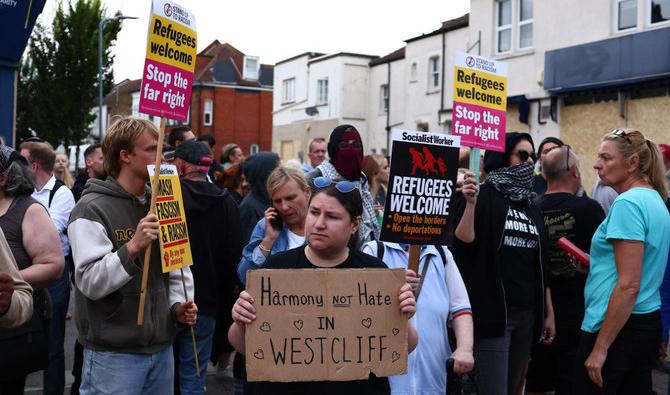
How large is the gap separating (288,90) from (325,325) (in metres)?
40.5

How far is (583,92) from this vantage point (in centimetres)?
2133

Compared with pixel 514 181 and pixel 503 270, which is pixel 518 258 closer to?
pixel 503 270

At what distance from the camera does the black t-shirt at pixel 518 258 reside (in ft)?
17.6

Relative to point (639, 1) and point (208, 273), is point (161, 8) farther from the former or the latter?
point (639, 1)

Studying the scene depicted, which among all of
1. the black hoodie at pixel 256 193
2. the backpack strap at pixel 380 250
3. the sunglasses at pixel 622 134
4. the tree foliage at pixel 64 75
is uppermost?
the tree foliage at pixel 64 75

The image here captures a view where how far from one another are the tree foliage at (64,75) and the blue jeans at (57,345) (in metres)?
24.8

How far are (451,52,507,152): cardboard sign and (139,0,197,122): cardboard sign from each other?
1735mm

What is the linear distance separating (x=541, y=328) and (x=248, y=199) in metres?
2.69

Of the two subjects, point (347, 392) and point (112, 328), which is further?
point (112, 328)

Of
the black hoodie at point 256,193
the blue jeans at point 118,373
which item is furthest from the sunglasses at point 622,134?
the black hoodie at point 256,193

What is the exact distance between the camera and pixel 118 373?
4004 mm

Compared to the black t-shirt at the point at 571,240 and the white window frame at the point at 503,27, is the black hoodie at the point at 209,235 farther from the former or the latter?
the white window frame at the point at 503,27

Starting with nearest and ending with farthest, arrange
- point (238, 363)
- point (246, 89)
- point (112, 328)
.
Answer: point (112, 328) < point (238, 363) < point (246, 89)

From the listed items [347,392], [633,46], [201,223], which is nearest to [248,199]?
[201,223]
